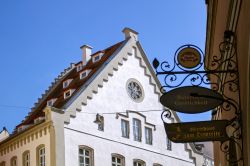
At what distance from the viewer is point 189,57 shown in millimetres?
8000

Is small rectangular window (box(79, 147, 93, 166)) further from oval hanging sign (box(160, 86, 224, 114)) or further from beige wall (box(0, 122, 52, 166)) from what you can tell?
oval hanging sign (box(160, 86, 224, 114))

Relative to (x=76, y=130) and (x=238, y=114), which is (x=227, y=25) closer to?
(x=238, y=114)

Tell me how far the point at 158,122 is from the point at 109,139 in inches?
208

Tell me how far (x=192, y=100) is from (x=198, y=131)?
0.44 m

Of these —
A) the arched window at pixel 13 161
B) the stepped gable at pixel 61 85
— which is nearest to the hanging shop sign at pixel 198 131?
the stepped gable at pixel 61 85

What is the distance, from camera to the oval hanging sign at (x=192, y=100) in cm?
768

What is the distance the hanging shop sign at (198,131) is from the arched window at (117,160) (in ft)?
78.0

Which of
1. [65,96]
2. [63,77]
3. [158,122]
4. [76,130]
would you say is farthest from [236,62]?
[63,77]

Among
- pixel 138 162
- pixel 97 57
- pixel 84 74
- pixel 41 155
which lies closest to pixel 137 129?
pixel 138 162

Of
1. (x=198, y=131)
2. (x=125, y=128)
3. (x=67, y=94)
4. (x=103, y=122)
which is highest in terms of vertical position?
(x=67, y=94)

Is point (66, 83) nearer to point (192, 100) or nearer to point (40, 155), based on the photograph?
point (40, 155)

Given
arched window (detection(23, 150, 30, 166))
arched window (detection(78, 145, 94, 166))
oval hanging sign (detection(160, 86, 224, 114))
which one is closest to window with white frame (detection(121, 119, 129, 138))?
arched window (detection(78, 145, 94, 166))

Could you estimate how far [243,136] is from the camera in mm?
7938

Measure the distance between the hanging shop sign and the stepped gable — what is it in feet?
72.8
